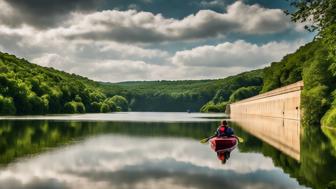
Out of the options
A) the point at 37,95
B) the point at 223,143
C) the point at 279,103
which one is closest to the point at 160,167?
the point at 223,143

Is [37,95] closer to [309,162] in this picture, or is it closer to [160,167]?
[160,167]

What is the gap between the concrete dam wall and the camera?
76625 millimetres

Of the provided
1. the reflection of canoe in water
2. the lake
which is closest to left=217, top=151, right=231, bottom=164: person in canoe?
the lake

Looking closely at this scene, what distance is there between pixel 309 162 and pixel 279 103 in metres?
71.7

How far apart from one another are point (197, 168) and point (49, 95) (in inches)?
5126

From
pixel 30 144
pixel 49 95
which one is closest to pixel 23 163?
pixel 30 144

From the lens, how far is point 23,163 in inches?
905

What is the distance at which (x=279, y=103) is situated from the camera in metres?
95.1

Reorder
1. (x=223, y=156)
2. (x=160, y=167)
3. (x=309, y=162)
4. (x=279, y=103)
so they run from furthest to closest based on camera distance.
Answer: (x=279, y=103) < (x=223, y=156) < (x=309, y=162) < (x=160, y=167)

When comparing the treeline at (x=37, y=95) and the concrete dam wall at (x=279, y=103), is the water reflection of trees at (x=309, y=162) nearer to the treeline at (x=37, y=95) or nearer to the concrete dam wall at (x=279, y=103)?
the concrete dam wall at (x=279, y=103)

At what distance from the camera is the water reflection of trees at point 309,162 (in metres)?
19.3

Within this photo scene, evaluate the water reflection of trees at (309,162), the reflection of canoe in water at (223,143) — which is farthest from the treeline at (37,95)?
the water reflection of trees at (309,162)

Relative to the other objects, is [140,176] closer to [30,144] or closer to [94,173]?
[94,173]

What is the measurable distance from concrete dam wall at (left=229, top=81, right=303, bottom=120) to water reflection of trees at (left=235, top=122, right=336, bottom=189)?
40958 mm
